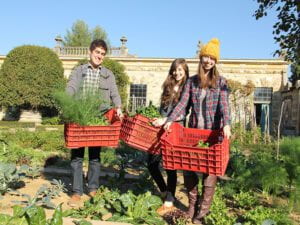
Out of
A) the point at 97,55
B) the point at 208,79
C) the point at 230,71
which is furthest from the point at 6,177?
the point at 230,71

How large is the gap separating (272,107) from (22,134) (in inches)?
664

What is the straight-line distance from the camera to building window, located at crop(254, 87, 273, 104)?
22.4m

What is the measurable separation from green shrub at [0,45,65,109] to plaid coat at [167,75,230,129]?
732 inches

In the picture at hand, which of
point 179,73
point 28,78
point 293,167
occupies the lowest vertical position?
point 293,167

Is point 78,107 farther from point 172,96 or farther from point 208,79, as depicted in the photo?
point 208,79

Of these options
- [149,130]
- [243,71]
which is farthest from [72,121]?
[243,71]

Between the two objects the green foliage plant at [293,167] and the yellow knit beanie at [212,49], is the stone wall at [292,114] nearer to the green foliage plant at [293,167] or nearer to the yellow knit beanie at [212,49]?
the green foliage plant at [293,167]

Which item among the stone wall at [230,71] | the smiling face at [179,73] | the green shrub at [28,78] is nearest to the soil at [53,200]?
the smiling face at [179,73]

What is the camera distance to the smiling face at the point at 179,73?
11.6 feet

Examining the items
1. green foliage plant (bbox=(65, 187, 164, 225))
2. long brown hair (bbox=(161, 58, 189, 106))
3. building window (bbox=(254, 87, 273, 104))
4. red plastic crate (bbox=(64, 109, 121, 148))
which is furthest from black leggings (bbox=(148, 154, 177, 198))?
building window (bbox=(254, 87, 273, 104))

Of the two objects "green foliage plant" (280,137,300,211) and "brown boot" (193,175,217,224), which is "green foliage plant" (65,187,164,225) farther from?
"green foliage plant" (280,137,300,211)

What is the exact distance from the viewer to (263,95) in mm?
22500

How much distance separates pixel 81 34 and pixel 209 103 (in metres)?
43.5

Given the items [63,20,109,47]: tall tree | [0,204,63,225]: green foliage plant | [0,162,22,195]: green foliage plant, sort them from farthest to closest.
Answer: [63,20,109,47]: tall tree < [0,162,22,195]: green foliage plant < [0,204,63,225]: green foliage plant
